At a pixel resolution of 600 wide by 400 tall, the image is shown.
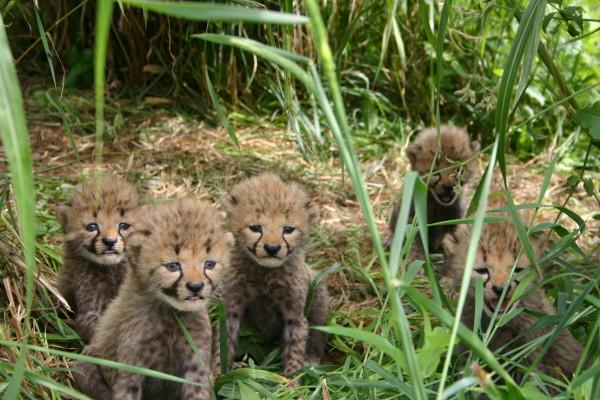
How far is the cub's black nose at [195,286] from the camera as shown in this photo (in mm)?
3054

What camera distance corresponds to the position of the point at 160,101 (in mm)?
6355

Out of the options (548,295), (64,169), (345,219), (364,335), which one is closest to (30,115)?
(64,169)

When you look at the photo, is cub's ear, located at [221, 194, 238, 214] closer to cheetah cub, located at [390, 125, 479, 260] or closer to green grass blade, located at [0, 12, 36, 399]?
cheetah cub, located at [390, 125, 479, 260]

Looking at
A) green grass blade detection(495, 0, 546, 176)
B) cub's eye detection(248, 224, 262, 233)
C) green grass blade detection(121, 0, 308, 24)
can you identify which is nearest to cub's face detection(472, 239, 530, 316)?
green grass blade detection(495, 0, 546, 176)

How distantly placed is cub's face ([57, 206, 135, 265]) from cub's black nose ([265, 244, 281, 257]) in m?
0.57

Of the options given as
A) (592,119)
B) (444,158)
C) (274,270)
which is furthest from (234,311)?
(592,119)

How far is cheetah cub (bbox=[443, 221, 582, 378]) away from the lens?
323 cm

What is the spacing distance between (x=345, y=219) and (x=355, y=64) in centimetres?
168

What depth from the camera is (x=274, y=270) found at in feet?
12.9

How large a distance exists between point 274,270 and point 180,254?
2.92 feet

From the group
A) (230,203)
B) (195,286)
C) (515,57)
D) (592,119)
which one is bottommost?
(230,203)

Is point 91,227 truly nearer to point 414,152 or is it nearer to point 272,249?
point 272,249

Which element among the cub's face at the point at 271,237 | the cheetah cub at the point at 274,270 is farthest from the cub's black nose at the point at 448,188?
the cub's face at the point at 271,237

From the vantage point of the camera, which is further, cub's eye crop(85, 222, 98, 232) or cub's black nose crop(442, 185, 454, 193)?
cub's black nose crop(442, 185, 454, 193)
